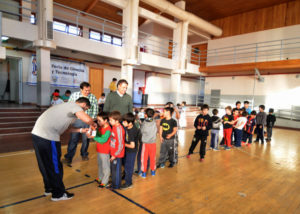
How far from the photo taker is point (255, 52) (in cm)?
1183

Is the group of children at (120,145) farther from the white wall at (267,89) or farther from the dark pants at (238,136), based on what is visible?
the white wall at (267,89)

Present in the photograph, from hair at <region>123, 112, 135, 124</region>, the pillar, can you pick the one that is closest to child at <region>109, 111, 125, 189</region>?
hair at <region>123, 112, 135, 124</region>

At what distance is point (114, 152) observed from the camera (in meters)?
2.59

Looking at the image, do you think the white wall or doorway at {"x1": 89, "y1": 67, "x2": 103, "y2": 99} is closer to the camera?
doorway at {"x1": 89, "y1": 67, "x2": 103, "y2": 99}

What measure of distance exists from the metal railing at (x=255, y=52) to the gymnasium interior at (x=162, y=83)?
0.06 meters

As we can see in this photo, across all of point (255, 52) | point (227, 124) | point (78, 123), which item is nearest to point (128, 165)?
point (78, 123)

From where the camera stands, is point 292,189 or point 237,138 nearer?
point 292,189

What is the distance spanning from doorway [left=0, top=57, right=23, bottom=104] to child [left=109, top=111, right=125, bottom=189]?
796 cm

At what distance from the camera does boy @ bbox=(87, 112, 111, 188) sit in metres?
2.56

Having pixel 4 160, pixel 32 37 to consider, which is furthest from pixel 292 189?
pixel 32 37

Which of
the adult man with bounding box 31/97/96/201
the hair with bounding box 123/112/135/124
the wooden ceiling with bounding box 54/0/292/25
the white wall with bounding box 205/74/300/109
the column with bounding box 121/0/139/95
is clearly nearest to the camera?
the adult man with bounding box 31/97/96/201

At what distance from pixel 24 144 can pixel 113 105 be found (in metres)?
3.18

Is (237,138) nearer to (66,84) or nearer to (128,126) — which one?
(128,126)

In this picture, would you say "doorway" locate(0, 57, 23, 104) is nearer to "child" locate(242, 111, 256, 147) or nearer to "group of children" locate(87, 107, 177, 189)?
"group of children" locate(87, 107, 177, 189)
